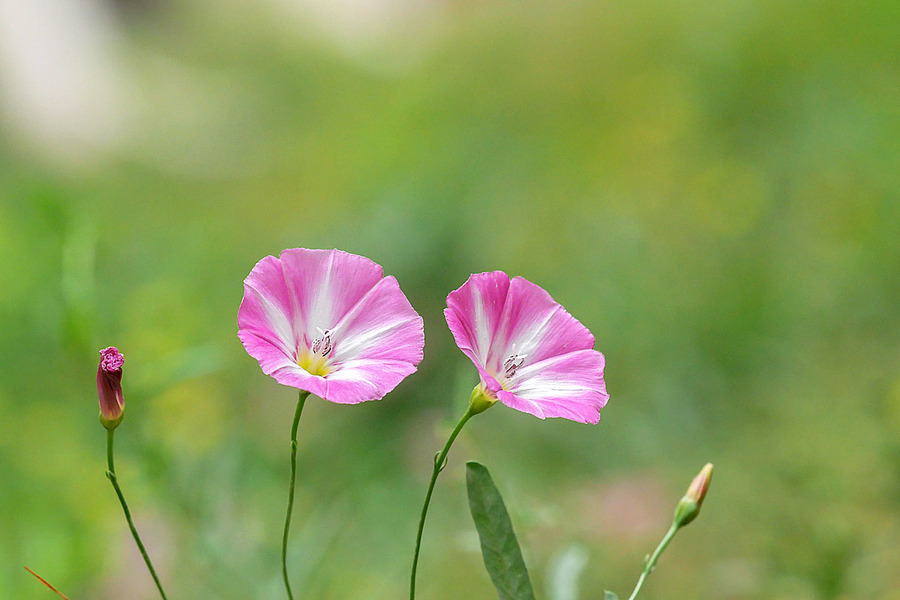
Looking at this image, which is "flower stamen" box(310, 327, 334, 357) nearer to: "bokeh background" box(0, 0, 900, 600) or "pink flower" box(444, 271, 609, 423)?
"pink flower" box(444, 271, 609, 423)

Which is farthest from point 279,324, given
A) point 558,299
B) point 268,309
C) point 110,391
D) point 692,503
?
point 558,299

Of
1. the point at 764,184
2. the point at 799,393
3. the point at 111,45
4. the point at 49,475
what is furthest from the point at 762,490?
the point at 111,45

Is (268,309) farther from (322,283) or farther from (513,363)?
(513,363)

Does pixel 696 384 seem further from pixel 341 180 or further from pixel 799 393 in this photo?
pixel 341 180

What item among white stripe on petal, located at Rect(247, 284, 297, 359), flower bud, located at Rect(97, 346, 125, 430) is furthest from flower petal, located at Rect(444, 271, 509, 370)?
flower bud, located at Rect(97, 346, 125, 430)

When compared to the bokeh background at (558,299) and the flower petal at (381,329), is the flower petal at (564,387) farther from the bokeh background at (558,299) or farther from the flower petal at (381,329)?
the bokeh background at (558,299)
